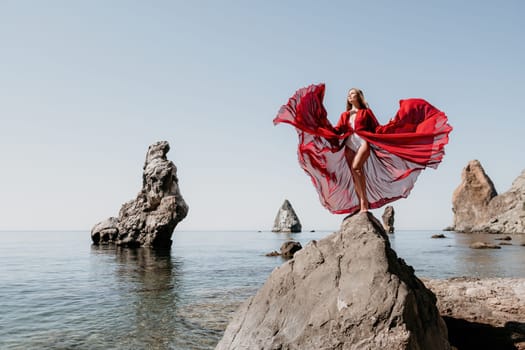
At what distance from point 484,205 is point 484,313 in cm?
11918

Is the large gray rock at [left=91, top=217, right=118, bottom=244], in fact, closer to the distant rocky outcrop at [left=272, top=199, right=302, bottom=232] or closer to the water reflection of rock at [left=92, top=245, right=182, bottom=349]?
the water reflection of rock at [left=92, top=245, right=182, bottom=349]

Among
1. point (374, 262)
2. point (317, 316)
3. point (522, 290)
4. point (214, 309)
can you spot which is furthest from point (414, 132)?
point (214, 309)

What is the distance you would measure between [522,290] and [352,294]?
5.79 meters

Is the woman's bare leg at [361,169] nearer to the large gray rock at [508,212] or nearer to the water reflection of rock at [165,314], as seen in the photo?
the water reflection of rock at [165,314]

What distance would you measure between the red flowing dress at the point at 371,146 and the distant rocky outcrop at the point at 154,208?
118 ft

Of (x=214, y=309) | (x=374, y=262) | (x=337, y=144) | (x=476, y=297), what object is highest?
(x=337, y=144)

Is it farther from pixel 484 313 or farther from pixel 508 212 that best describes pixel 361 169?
pixel 508 212

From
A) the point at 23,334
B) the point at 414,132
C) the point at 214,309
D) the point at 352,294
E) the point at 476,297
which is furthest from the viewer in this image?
the point at 214,309

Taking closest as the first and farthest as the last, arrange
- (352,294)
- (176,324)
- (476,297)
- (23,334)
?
1. (352,294)
2. (476,297)
3. (23,334)
4. (176,324)

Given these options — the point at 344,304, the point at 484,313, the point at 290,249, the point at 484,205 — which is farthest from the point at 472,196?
the point at 344,304

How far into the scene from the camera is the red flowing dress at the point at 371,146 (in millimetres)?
7543

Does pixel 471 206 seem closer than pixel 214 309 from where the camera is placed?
No

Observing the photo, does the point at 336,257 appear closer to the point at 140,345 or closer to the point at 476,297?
the point at 476,297

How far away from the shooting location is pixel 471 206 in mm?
116438
